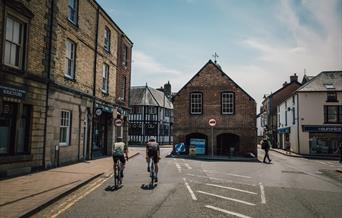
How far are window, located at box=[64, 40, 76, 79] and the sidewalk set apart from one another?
6137 millimetres

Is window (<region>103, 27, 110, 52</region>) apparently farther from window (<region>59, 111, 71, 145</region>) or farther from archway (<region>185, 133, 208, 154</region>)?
archway (<region>185, 133, 208, 154</region>)

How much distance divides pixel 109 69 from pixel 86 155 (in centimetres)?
720

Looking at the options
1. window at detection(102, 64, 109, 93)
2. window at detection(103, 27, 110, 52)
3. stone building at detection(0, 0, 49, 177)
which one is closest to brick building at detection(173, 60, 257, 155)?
window at detection(102, 64, 109, 93)

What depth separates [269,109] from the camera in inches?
2288

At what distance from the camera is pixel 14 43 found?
12.9 metres

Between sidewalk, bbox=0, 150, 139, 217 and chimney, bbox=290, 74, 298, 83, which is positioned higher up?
chimney, bbox=290, 74, 298, 83

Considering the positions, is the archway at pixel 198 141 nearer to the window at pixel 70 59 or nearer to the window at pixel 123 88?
the window at pixel 123 88

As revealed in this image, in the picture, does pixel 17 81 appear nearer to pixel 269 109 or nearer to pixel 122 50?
pixel 122 50

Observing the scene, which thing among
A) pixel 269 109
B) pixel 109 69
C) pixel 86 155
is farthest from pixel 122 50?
pixel 269 109

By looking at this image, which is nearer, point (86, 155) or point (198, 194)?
point (198, 194)

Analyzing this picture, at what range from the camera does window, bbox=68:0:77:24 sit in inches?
699

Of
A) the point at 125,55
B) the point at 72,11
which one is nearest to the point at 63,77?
the point at 72,11

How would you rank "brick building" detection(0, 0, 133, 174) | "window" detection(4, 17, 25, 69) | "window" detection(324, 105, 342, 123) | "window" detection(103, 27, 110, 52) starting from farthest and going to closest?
"window" detection(324, 105, 342, 123), "window" detection(103, 27, 110, 52), "brick building" detection(0, 0, 133, 174), "window" detection(4, 17, 25, 69)

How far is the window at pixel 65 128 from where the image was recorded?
17.2 metres
